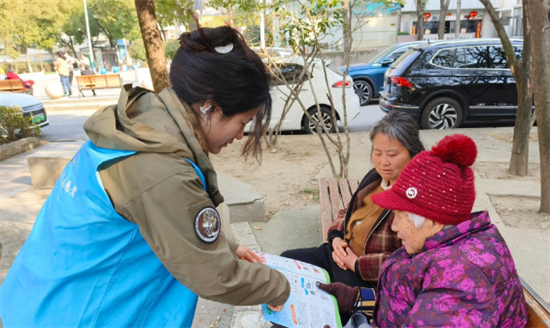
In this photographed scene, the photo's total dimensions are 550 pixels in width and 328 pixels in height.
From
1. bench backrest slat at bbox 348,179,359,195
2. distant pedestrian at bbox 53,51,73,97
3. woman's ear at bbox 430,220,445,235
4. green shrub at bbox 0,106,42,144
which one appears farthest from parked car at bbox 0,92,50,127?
woman's ear at bbox 430,220,445,235

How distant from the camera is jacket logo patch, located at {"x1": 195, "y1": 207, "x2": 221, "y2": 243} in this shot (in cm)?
114

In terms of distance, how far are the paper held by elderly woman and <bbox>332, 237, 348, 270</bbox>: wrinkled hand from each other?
0.43 meters

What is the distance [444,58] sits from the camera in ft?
26.5

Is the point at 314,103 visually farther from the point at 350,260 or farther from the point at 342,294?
the point at 342,294

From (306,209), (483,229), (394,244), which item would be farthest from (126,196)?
(306,209)

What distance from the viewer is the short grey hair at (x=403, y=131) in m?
2.42

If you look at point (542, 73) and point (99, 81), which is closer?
point (542, 73)

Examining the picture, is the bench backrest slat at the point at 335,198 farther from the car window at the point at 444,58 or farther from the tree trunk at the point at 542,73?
the car window at the point at 444,58

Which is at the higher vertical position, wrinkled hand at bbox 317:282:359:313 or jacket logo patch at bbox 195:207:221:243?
jacket logo patch at bbox 195:207:221:243

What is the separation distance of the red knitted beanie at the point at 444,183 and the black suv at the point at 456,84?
6.78 meters

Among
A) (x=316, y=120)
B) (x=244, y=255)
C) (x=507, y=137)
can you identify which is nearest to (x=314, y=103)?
(x=316, y=120)

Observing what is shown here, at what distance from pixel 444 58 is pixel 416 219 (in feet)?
24.1

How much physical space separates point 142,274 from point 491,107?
319 inches

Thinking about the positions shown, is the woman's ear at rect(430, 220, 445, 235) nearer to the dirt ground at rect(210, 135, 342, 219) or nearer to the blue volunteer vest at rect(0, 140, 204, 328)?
the blue volunteer vest at rect(0, 140, 204, 328)
